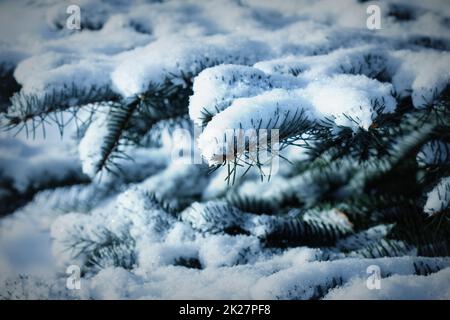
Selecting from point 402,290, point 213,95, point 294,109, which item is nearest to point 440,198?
point 402,290

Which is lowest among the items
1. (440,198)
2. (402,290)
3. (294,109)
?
(402,290)

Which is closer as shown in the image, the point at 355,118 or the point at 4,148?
the point at 355,118

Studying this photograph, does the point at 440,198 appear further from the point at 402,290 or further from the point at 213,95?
the point at 213,95

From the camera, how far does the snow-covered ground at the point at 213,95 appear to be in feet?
2.28

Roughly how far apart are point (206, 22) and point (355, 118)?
2.71 ft

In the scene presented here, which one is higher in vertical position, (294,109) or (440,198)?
(294,109)

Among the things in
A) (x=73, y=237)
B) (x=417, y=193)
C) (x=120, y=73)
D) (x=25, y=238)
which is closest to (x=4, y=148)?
(x=25, y=238)

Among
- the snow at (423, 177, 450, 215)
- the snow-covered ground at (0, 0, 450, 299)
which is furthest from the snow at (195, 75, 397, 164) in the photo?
the snow at (423, 177, 450, 215)

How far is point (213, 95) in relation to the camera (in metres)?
0.69

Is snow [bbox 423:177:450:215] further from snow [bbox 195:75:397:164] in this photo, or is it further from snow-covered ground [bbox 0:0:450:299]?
snow [bbox 195:75:397:164]

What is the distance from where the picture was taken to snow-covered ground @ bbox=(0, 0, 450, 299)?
694mm

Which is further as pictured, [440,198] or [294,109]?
[440,198]
